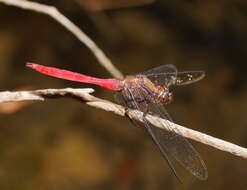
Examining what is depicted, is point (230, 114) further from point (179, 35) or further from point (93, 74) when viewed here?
point (93, 74)

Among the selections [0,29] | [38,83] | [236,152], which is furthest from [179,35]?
[236,152]

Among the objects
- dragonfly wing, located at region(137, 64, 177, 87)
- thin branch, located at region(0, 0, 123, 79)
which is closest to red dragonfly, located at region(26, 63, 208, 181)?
dragonfly wing, located at region(137, 64, 177, 87)

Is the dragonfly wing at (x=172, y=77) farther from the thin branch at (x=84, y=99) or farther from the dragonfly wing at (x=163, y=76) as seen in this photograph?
the thin branch at (x=84, y=99)

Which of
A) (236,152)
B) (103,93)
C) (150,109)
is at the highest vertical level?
(103,93)

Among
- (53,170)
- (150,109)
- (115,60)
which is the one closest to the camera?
(150,109)

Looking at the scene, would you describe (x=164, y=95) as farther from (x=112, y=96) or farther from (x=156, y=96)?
(x=112, y=96)

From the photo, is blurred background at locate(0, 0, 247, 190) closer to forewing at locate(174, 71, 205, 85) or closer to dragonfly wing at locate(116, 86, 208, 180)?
forewing at locate(174, 71, 205, 85)

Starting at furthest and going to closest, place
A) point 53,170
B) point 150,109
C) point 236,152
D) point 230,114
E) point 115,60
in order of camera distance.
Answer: point 115,60
point 230,114
point 53,170
point 150,109
point 236,152
